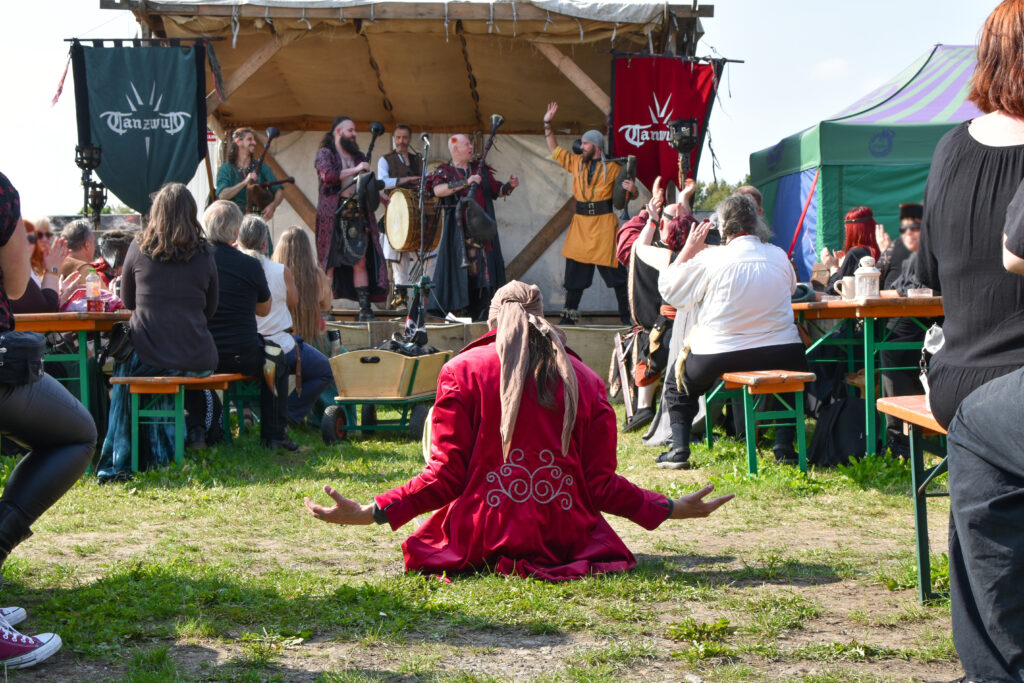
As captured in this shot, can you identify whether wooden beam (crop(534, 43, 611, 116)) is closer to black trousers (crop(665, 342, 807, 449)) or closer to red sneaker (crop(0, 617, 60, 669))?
black trousers (crop(665, 342, 807, 449))

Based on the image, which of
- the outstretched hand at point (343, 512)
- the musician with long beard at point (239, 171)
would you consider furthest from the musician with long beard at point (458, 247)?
the outstretched hand at point (343, 512)

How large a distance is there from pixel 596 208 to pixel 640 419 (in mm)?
3960

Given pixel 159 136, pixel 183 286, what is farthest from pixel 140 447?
pixel 159 136

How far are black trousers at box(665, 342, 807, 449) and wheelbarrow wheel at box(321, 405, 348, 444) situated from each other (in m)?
2.35

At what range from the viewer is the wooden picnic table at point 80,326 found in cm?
539

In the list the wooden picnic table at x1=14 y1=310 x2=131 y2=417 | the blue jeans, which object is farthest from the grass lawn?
the blue jeans

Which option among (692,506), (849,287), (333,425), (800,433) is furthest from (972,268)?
(333,425)

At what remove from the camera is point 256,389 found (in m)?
6.72

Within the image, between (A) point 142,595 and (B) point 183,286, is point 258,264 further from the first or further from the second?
(A) point 142,595

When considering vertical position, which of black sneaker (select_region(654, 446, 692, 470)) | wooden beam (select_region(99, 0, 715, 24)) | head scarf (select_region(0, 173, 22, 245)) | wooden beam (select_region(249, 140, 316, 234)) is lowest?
black sneaker (select_region(654, 446, 692, 470))

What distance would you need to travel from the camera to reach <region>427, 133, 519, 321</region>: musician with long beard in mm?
10070

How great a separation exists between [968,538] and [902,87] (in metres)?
10.9

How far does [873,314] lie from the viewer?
17.8 feet

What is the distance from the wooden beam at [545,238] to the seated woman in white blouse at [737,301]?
685 centimetres
